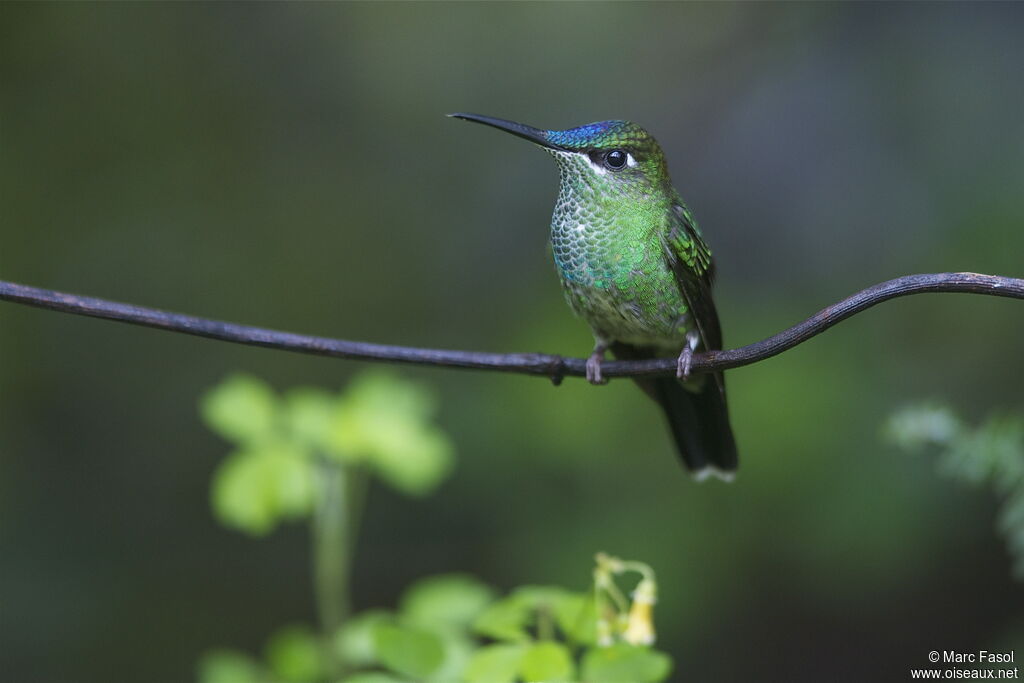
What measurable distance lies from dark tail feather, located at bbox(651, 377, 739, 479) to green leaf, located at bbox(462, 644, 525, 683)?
912 millimetres

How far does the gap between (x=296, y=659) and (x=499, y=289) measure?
2730mm

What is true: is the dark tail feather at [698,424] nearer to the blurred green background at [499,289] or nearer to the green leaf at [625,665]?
the green leaf at [625,665]

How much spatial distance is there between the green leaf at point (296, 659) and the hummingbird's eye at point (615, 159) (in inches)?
50.7

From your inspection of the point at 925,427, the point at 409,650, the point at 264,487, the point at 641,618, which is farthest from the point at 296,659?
the point at 925,427

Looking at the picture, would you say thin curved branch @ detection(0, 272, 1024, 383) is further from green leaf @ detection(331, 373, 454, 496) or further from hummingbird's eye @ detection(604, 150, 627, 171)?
green leaf @ detection(331, 373, 454, 496)

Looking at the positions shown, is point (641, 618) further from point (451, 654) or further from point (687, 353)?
point (687, 353)

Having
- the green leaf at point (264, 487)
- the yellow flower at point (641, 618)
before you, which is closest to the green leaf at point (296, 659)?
the green leaf at point (264, 487)

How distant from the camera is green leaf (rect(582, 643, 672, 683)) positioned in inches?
56.6

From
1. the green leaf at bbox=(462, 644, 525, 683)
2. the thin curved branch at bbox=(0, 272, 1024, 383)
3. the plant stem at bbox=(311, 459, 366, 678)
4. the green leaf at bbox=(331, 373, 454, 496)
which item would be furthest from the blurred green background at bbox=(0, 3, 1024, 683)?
the thin curved branch at bbox=(0, 272, 1024, 383)

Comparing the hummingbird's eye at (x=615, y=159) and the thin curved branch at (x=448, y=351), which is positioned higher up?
the hummingbird's eye at (x=615, y=159)

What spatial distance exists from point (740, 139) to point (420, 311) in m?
1.77

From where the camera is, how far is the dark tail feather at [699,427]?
2285mm

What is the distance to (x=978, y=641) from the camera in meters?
3.55

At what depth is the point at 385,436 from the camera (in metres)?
2.18
